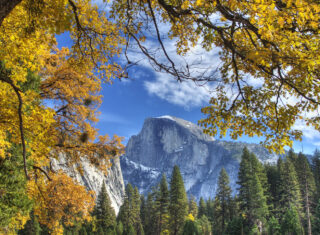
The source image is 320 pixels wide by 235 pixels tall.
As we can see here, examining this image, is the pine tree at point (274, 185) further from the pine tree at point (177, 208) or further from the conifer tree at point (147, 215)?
the conifer tree at point (147, 215)

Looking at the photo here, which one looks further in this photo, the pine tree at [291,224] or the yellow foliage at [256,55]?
the pine tree at [291,224]

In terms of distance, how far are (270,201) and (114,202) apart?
98.8 m

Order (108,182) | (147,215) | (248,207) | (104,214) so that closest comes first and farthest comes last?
(248,207), (104,214), (147,215), (108,182)

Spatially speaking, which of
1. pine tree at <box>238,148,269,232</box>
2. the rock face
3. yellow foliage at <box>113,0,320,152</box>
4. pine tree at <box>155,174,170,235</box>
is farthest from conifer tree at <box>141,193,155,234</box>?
yellow foliage at <box>113,0,320,152</box>

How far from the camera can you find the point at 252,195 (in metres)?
30.4

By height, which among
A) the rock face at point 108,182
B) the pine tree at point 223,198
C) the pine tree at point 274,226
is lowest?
the pine tree at point 274,226

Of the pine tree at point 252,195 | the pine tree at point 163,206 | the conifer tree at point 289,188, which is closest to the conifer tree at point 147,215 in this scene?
the pine tree at point 163,206

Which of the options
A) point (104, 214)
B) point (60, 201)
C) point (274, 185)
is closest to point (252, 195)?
point (274, 185)

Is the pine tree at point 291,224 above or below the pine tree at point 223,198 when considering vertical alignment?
below

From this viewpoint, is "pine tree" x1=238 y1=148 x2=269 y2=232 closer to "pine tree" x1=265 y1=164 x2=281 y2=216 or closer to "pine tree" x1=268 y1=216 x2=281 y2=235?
"pine tree" x1=268 y1=216 x2=281 y2=235

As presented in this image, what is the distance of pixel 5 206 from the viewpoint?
336 inches

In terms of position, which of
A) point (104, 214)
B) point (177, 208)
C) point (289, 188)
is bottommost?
point (104, 214)

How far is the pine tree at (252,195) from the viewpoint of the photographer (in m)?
29.7

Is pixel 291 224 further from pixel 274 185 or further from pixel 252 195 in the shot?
pixel 274 185
